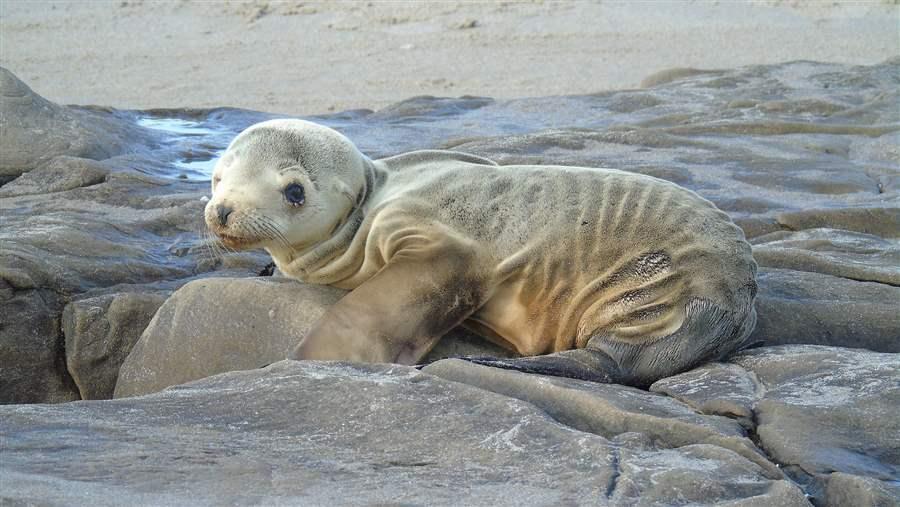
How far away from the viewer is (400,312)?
447 cm

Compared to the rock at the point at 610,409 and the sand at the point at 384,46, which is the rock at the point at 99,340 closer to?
the rock at the point at 610,409

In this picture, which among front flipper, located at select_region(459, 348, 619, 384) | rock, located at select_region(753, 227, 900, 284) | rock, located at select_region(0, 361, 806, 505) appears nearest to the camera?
rock, located at select_region(0, 361, 806, 505)

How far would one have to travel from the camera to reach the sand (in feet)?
43.1

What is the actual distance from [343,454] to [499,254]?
167 cm

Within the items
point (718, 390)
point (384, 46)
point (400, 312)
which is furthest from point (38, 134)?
point (384, 46)

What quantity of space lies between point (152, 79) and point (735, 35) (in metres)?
Answer: 6.44

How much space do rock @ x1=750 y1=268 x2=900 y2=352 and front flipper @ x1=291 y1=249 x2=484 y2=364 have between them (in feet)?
3.50

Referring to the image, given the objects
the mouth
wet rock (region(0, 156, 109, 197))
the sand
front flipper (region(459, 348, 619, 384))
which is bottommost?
the sand

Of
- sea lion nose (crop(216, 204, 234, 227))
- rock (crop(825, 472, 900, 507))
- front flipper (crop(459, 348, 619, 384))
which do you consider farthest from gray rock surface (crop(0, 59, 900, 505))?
sea lion nose (crop(216, 204, 234, 227))

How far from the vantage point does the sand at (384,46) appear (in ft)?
43.1

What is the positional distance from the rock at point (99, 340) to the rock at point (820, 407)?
2.36m

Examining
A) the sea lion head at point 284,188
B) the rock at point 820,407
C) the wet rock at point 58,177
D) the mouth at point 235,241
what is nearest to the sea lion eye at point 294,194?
the sea lion head at point 284,188

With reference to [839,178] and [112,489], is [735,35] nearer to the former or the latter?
[839,178]

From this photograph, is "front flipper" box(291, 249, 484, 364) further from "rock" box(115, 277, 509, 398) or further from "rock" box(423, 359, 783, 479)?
"rock" box(423, 359, 783, 479)
